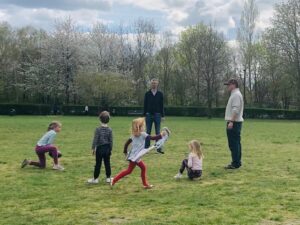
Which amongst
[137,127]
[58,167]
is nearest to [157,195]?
[137,127]

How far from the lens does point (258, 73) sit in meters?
63.8

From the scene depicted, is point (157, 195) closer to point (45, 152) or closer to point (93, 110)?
point (45, 152)

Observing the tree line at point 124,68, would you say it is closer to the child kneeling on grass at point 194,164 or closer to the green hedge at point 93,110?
the green hedge at point 93,110

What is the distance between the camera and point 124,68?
66.8 meters

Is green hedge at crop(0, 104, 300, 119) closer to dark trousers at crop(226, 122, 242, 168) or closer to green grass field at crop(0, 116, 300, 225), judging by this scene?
green grass field at crop(0, 116, 300, 225)

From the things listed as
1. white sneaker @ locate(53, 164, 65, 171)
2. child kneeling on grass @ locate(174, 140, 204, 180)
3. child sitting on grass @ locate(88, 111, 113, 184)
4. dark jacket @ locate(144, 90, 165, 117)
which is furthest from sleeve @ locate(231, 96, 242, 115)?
white sneaker @ locate(53, 164, 65, 171)

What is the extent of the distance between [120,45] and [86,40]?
5173 millimetres

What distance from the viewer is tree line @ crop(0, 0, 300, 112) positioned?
2276 inches

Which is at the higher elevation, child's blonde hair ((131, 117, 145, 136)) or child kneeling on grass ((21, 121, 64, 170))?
child's blonde hair ((131, 117, 145, 136))

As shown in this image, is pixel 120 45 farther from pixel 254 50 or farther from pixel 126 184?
pixel 126 184

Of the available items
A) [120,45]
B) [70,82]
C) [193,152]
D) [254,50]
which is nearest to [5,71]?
[70,82]

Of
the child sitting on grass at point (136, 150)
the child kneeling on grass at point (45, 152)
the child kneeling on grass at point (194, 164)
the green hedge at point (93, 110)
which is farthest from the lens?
the green hedge at point (93, 110)

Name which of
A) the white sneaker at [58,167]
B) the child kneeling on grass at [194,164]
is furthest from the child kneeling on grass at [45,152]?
the child kneeling on grass at [194,164]

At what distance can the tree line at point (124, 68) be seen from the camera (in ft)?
190
